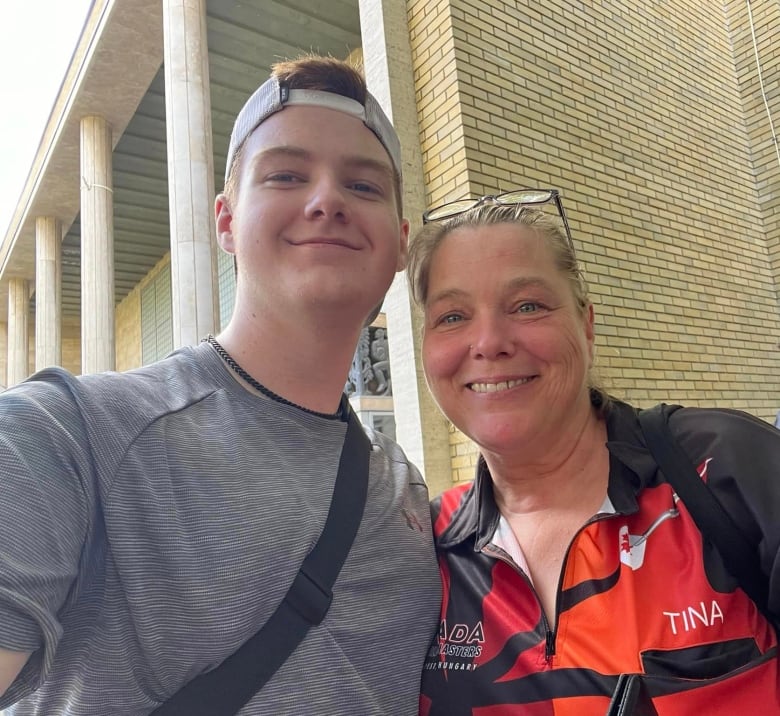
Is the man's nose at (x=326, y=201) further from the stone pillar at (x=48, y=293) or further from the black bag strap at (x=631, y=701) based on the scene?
the stone pillar at (x=48, y=293)

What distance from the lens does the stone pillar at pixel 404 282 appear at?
4.60m

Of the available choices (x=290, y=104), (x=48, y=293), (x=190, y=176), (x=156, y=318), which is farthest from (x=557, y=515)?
(x=156, y=318)

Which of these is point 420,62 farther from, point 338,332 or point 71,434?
point 71,434

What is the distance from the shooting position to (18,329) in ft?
57.6

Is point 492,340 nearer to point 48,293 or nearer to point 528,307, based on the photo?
point 528,307

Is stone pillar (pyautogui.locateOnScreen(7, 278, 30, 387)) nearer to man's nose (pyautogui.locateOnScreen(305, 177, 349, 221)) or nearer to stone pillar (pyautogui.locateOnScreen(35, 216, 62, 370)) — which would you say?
stone pillar (pyautogui.locateOnScreen(35, 216, 62, 370))

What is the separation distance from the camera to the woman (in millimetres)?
1126

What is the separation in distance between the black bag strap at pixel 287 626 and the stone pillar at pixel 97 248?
10.0 metres

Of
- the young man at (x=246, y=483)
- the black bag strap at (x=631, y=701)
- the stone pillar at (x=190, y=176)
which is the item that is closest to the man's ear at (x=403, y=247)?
the young man at (x=246, y=483)

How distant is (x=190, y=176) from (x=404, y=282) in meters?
3.10

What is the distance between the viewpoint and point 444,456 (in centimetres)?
466

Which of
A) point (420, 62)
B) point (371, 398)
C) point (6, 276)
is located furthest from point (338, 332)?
point (6, 276)

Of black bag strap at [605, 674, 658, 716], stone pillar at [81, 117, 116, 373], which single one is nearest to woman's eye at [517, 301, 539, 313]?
black bag strap at [605, 674, 658, 716]

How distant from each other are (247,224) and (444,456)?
11.3 ft
